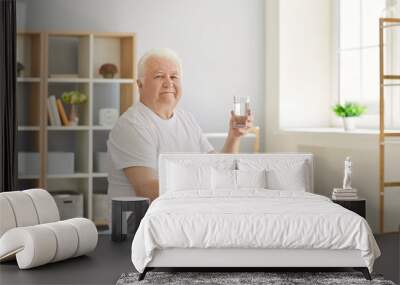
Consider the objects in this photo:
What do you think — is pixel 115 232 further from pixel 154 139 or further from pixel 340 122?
pixel 340 122

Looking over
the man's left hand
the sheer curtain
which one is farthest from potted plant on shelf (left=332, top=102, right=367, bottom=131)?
the sheer curtain

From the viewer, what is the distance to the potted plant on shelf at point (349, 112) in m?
7.35

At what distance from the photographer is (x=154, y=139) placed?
7.36m

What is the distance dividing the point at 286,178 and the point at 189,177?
0.82 m

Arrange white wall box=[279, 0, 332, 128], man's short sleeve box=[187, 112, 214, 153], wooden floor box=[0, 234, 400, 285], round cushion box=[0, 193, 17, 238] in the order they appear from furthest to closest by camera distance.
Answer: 1. white wall box=[279, 0, 332, 128]
2. man's short sleeve box=[187, 112, 214, 153]
3. round cushion box=[0, 193, 17, 238]
4. wooden floor box=[0, 234, 400, 285]

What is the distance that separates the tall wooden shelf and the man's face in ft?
0.57

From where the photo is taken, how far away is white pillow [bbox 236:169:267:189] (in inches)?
248

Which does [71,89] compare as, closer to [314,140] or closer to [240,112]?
[240,112]

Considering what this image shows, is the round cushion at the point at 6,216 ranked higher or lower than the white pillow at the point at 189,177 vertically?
lower

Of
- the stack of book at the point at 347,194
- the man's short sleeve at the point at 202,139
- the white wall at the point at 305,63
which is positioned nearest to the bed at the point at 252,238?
the stack of book at the point at 347,194

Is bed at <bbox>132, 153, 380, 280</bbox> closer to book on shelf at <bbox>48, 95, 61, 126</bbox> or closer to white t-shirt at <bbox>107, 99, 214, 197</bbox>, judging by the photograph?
white t-shirt at <bbox>107, 99, 214, 197</bbox>

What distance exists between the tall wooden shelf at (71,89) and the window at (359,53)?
7.30ft

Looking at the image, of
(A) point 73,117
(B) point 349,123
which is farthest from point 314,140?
(A) point 73,117

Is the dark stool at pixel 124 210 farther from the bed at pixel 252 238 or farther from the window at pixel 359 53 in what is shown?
the window at pixel 359 53
